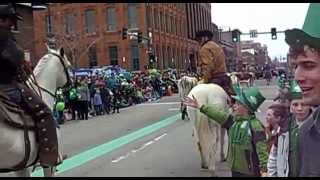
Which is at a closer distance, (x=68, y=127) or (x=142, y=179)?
(x=142, y=179)

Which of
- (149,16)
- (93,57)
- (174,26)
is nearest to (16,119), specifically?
(149,16)

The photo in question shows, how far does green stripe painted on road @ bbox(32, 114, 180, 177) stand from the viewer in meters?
11.0

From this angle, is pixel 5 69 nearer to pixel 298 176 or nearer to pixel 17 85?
pixel 17 85

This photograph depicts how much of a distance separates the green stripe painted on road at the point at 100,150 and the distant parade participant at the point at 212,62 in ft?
10.1

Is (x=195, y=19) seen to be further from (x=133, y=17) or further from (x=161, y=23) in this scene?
(x=133, y=17)

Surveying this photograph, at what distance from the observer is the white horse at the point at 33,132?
169 inches

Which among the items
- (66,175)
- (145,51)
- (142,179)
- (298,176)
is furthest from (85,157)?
(145,51)

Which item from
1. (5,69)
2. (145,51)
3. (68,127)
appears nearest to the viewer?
(5,69)

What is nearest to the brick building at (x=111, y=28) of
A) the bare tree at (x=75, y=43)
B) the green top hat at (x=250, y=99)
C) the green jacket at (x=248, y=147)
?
the bare tree at (x=75, y=43)

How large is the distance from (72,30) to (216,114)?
70.0 metres

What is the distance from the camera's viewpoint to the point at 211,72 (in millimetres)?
8750

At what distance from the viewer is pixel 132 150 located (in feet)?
43.2

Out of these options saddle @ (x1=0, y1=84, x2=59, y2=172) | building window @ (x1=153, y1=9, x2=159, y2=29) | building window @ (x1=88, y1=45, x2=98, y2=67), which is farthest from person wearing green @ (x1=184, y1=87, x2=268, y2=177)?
building window @ (x1=88, y1=45, x2=98, y2=67)

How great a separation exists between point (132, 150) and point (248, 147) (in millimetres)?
8100
